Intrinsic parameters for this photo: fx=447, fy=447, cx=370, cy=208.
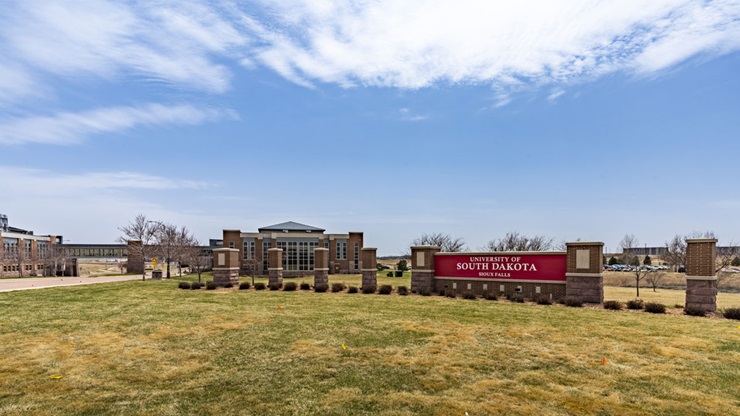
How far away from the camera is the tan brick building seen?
58.5 metres

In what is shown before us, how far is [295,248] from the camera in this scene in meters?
59.3

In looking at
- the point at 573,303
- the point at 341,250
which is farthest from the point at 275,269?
the point at 341,250

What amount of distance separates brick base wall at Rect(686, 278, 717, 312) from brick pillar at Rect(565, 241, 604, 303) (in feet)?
10.8

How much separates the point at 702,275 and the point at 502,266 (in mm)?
8754

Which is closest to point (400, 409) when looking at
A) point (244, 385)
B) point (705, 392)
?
point (244, 385)

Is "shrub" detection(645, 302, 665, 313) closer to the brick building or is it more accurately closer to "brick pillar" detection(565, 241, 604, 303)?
"brick pillar" detection(565, 241, 604, 303)

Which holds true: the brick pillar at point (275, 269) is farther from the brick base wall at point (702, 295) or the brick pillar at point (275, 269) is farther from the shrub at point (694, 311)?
the brick base wall at point (702, 295)

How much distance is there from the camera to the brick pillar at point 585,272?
67.3 feet

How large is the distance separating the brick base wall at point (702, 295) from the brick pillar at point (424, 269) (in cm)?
1264

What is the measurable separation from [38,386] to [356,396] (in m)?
5.87

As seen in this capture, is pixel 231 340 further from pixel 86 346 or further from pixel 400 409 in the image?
pixel 400 409

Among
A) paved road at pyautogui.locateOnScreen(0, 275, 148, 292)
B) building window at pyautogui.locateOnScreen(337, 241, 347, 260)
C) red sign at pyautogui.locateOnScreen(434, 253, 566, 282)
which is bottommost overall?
paved road at pyautogui.locateOnScreen(0, 275, 148, 292)

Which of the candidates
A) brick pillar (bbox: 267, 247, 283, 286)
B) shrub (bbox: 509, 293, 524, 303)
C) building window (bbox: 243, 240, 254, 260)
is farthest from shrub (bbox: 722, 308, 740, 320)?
building window (bbox: 243, 240, 254, 260)

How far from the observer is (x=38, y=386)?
816 centimetres
